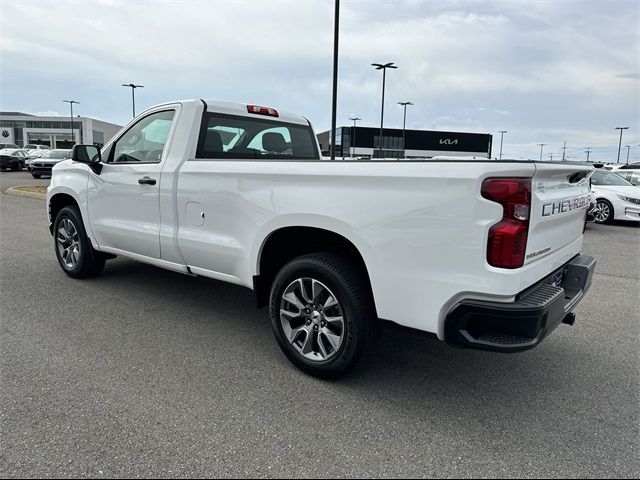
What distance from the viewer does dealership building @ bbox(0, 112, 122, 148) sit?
94125 mm

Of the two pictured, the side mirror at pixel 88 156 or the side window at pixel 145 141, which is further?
the side mirror at pixel 88 156

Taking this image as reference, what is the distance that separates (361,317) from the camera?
2.96m

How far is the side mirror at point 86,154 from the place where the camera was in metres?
4.86

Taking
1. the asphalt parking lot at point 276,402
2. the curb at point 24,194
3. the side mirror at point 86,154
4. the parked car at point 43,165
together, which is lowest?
the asphalt parking lot at point 276,402

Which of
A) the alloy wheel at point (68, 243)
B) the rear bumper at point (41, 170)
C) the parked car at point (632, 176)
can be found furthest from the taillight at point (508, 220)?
the rear bumper at point (41, 170)

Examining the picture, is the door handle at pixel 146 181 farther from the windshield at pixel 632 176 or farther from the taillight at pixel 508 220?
the windshield at pixel 632 176

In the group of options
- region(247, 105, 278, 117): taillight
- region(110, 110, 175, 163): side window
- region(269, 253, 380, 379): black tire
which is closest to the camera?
region(269, 253, 380, 379): black tire

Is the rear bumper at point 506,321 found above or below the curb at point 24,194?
above

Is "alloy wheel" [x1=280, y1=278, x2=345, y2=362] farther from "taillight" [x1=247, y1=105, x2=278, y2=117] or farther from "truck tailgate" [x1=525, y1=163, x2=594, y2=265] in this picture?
"taillight" [x1=247, y1=105, x2=278, y2=117]

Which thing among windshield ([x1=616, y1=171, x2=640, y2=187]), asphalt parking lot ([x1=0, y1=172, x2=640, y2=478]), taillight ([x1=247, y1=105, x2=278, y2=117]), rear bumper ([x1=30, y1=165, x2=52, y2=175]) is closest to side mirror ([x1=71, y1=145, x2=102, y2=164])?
asphalt parking lot ([x1=0, y1=172, x2=640, y2=478])

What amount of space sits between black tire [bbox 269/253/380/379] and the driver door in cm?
169

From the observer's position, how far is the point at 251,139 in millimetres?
4652

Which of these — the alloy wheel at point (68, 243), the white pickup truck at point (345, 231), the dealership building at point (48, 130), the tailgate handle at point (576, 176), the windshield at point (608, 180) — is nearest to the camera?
the white pickup truck at point (345, 231)

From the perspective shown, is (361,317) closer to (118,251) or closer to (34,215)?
(118,251)
